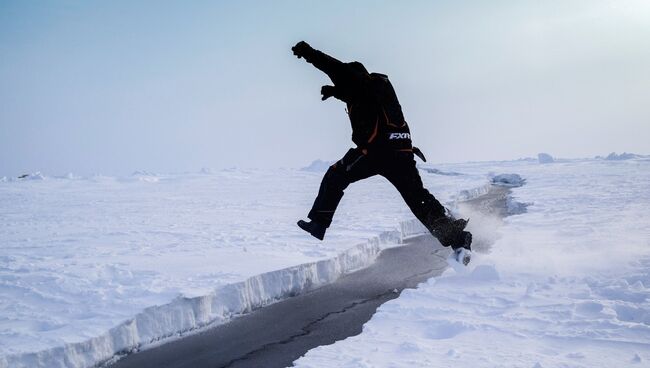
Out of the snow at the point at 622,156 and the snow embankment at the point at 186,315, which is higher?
the snow at the point at 622,156

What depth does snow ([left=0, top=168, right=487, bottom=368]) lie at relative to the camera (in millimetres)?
3484

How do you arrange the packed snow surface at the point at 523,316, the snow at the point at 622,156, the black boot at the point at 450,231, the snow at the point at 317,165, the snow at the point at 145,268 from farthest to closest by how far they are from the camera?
the snow at the point at 317,165 → the snow at the point at 622,156 → the black boot at the point at 450,231 → the snow at the point at 145,268 → the packed snow surface at the point at 523,316

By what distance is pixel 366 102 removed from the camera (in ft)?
13.1

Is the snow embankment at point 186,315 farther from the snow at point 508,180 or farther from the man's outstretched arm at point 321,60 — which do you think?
the snow at point 508,180

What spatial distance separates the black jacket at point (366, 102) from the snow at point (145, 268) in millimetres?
1685

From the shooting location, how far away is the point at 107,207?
40.1 ft

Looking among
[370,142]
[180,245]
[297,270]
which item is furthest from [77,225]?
[370,142]

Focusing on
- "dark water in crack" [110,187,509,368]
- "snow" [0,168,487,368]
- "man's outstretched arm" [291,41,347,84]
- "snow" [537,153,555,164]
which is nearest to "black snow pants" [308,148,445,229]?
"man's outstretched arm" [291,41,347,84]

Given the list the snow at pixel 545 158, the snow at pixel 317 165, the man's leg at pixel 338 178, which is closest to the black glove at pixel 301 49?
the man's leg at pixel 338 178

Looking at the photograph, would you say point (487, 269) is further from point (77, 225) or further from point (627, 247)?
point (77, 225)

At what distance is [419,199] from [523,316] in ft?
4.20

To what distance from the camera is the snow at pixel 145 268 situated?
3484mm

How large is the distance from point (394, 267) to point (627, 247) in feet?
7.50

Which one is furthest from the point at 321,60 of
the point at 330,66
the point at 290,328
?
the point at 290,328
